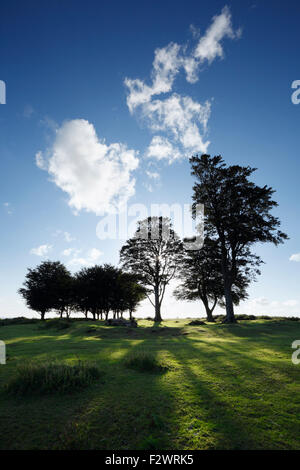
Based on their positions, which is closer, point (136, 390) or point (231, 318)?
point (136, 390)

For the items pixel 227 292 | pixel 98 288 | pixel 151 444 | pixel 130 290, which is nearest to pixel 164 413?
pixel 151 444

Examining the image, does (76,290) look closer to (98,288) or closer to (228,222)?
(98,288)

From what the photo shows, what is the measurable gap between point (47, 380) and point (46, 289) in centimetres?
5140

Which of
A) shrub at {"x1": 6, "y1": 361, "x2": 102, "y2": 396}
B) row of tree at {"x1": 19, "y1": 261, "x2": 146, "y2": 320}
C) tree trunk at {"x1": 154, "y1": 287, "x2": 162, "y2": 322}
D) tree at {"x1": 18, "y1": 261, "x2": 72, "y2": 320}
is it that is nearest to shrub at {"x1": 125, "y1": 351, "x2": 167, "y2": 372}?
shrub at {"x1": 6, "y1": 361, "x2": 102, "y2": 396}

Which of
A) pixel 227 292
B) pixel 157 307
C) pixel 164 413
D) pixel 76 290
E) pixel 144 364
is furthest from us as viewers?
pixel 76 290

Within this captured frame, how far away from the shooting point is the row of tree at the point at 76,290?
1822 inches

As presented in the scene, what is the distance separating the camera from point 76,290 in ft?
161

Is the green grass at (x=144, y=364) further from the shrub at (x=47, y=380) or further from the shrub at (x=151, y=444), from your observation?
the shrub at (x=151, y=444)

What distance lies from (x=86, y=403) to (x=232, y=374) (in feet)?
12.9

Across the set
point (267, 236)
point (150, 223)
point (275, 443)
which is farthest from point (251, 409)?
point (150, 223)

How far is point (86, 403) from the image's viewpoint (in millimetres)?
4156

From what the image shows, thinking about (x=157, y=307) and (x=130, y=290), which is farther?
(x=130, y=290)

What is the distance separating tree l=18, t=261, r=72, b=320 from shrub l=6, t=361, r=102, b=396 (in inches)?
1868
